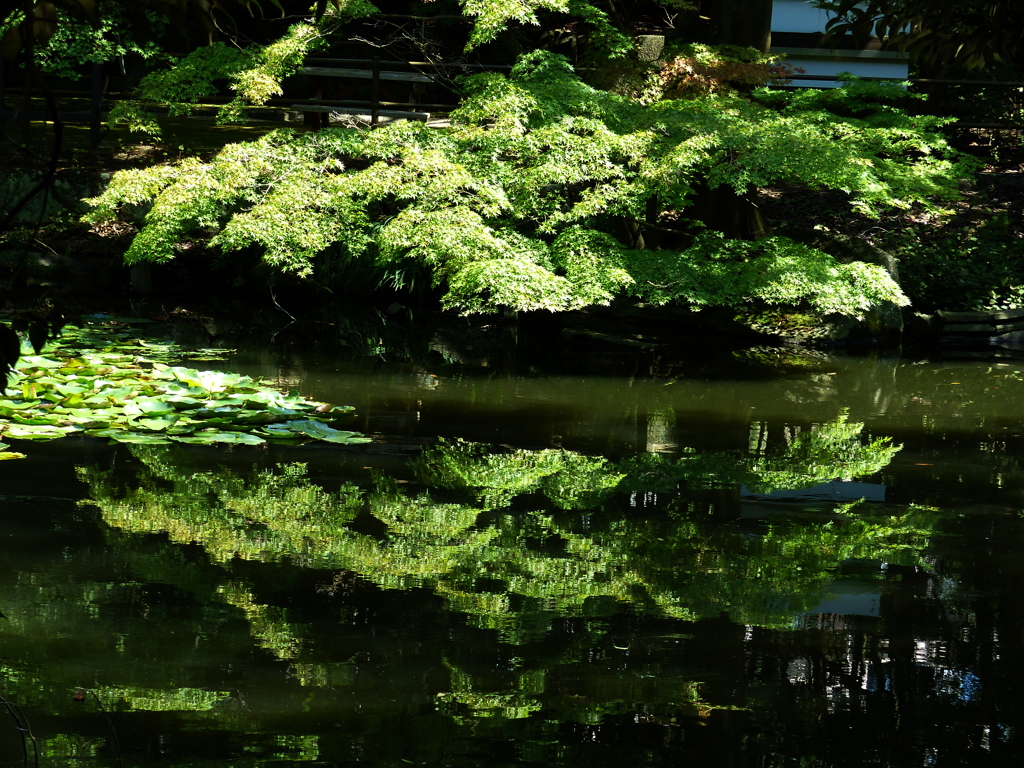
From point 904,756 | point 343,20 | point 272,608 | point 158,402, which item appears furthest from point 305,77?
point 904,756

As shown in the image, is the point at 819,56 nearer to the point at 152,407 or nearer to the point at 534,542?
the point at 152,407

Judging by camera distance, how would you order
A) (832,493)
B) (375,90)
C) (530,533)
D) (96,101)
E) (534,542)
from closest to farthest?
1. (534,542)
2. (530,533)
3. (832,493)
4. (375,90)
5. (96,101)

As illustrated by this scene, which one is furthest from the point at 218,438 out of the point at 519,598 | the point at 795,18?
the point at 795,18

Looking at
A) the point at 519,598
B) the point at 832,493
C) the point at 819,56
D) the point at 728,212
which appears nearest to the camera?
the point at 519,598

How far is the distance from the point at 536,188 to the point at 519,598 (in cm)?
655

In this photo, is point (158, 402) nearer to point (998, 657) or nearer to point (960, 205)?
point (998, 657)

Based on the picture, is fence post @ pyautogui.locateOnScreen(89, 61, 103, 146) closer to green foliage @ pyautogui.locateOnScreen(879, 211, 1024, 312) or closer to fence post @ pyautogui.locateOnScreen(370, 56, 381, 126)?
fence post @ pyautogui.locateOnScreen(370, 56, 381, 126)

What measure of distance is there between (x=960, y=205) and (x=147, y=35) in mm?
15342

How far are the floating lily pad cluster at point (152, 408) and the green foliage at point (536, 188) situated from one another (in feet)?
8.23

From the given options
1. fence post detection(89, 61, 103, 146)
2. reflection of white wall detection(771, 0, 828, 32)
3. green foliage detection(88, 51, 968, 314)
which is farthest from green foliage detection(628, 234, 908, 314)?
reflection of white wall detection(771, 0, 828, 32)

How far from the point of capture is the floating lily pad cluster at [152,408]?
21.9 ft

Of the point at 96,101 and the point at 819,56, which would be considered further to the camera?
the point at 819,56

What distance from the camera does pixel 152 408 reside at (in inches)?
275

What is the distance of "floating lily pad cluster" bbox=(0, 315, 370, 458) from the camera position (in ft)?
21.9
